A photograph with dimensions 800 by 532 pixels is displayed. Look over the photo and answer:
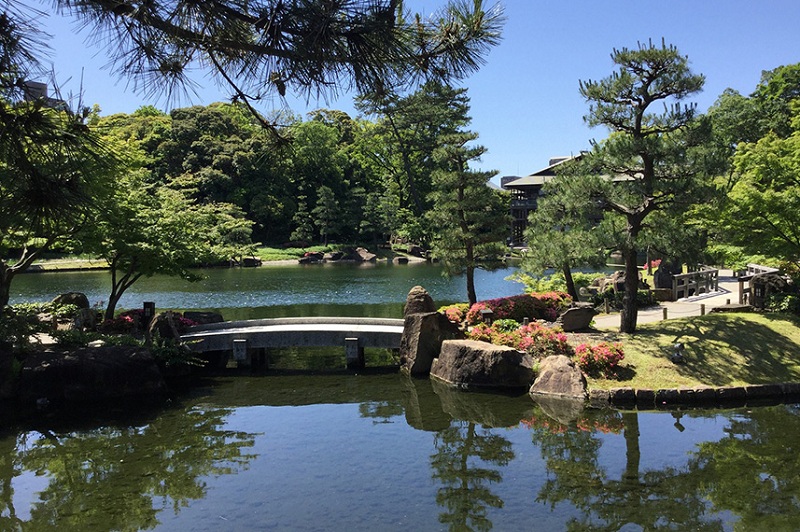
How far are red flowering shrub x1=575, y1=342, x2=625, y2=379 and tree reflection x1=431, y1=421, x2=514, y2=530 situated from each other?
3348 mm

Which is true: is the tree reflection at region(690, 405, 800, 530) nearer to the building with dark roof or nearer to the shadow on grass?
the shadow on grass

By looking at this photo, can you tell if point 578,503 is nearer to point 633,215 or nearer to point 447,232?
point 633,215

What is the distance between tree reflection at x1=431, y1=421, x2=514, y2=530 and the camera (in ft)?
27.0

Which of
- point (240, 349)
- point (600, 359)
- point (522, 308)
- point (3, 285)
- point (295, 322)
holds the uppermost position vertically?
point (3, 285)

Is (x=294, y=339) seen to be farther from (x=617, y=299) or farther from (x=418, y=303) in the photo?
(x=617, y=299)

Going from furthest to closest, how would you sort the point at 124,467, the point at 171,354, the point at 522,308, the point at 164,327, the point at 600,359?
1. the point at 522,308
2. the point at 164,327
3. the point at 171,354
4. the point at 600,359
5. the point at 124,467

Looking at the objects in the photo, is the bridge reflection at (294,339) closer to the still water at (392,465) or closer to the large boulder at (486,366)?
the still water at (392,465)

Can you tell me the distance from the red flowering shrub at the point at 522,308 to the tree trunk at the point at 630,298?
274cm

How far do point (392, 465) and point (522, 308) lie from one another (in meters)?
9.30

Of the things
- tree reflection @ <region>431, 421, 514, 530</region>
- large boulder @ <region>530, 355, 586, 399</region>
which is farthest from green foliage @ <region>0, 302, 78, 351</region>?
large boulder @ <region>530, 355, 586, 399</region>

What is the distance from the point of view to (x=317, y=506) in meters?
8.45

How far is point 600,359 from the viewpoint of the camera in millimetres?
13906

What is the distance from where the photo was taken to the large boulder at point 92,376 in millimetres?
13789

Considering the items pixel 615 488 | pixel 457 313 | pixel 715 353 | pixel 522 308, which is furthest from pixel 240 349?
pixel 715 353
